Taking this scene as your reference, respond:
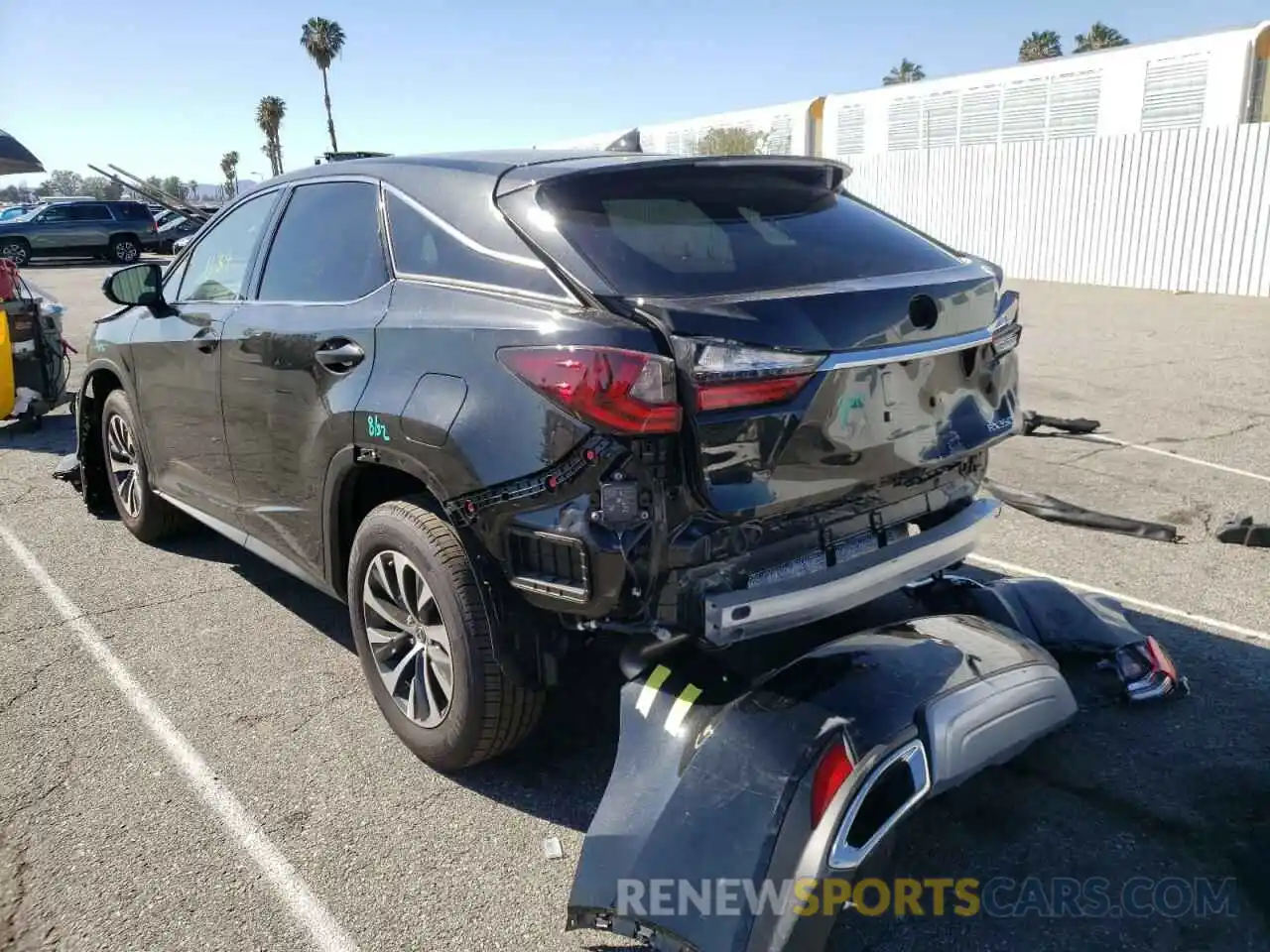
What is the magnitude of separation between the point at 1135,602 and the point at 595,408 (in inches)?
116

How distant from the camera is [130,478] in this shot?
214 inches

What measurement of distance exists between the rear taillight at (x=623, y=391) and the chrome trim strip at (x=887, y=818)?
934 mm

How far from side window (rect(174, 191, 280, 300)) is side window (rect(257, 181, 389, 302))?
0.22 m

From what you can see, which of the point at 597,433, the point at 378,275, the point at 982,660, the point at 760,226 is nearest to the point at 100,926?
the point at 597,433

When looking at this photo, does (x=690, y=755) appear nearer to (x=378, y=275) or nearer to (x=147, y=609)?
(x=378, y=275)

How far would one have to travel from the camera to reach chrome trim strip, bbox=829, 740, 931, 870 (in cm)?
224

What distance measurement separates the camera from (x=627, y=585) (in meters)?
2.51

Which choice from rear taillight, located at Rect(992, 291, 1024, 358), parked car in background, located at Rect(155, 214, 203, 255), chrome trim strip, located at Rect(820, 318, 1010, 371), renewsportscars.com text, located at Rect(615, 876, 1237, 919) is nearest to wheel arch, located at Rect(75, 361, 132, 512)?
chrome trim strip, located at Rect(820, 318, 1010, 371)

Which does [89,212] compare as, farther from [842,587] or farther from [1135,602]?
[842,587]

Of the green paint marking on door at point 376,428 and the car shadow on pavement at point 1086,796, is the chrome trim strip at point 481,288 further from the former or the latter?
the car shadow on pavement at point 1086,796

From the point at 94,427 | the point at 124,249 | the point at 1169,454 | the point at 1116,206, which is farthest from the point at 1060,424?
the point at 124,249

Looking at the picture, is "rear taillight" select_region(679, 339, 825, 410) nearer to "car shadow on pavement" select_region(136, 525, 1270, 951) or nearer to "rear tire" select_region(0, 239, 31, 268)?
"car shadow on pavement" select_region(136, 525, 1270, 951)

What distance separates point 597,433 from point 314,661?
2103mm

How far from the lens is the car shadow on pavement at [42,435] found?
7.88 meters
